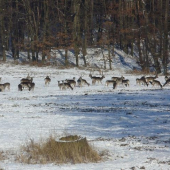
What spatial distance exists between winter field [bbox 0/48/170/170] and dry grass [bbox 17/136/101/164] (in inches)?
11.0

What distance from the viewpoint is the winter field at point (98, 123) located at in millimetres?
11180

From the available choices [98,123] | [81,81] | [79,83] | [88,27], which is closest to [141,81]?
[81,81]

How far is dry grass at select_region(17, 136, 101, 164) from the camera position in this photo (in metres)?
11.1

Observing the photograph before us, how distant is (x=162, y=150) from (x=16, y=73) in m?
34.4

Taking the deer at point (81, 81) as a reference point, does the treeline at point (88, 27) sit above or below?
above

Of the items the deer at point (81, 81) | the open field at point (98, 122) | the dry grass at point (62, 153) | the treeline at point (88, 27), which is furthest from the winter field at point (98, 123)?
the treeline at point (88, 27)

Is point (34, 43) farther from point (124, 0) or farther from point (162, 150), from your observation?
point (162, 150)

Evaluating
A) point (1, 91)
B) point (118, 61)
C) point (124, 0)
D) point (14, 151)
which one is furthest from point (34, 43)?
point (14, 151)

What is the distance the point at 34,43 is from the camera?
185ft

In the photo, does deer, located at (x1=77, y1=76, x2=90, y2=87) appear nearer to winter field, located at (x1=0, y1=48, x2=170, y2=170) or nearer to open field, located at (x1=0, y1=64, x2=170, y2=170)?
winter field, located at (x1=0, y1=48, x2=170, y2=170)

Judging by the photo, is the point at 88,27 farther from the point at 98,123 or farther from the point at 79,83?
the point at 98,123

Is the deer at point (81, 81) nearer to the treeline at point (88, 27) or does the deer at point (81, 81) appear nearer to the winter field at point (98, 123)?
the winter field at point (98, 123)

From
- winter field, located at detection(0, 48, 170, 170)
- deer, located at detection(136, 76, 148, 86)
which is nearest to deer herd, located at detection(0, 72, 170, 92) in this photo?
deer, located at detection(136, 76, 148, 86)

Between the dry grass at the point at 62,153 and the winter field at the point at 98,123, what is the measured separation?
11.0 inches
